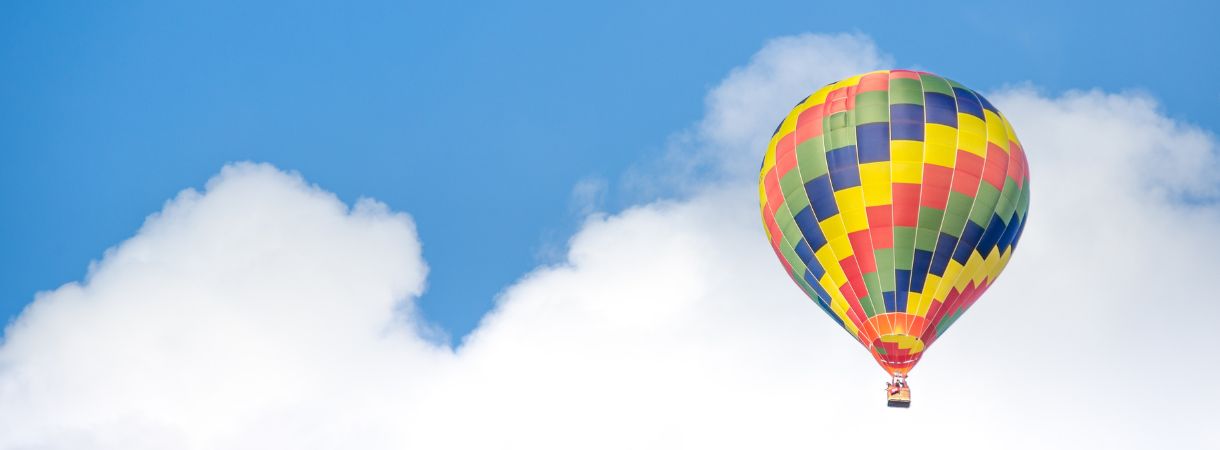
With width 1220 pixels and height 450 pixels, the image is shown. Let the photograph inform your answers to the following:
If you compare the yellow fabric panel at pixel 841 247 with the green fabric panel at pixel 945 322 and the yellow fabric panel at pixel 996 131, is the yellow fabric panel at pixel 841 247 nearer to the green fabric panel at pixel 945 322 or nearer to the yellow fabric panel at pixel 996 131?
the green fabric panel at pixel 945 322

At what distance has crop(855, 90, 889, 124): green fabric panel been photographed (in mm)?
50375

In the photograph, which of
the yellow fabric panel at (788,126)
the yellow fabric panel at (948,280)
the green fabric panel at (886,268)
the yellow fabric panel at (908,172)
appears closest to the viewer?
the green fabric panel at (886,268)

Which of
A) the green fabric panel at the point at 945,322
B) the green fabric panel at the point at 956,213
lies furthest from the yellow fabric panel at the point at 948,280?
the green fabric panel at the point at 956,213

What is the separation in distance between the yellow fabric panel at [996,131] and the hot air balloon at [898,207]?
4 cm

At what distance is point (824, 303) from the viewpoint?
166 ft

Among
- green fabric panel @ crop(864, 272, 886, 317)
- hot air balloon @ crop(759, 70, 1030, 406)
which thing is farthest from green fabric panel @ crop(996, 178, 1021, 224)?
green fabric panel @ crop(864, 272, 886, 317)

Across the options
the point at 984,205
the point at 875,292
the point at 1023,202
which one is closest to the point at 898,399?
the point at 875,292

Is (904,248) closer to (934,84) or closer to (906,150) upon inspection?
(906,150)

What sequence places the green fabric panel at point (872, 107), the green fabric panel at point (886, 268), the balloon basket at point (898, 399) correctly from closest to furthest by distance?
the balloon basket at point (898, 399) < the green fabric panel at point (886, 268) < the green fabric panel at point (872, 107)

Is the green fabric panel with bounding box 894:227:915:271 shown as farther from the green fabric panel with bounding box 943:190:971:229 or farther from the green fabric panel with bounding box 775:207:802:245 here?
the green fabric panel with bounding box 775:207:802:245

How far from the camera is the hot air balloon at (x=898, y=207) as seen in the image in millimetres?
48906

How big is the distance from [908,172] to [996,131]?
2.65 metres

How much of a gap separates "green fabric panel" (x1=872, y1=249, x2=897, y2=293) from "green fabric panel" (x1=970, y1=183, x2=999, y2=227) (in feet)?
6.52

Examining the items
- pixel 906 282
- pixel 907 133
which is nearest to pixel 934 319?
pixel 906 282
